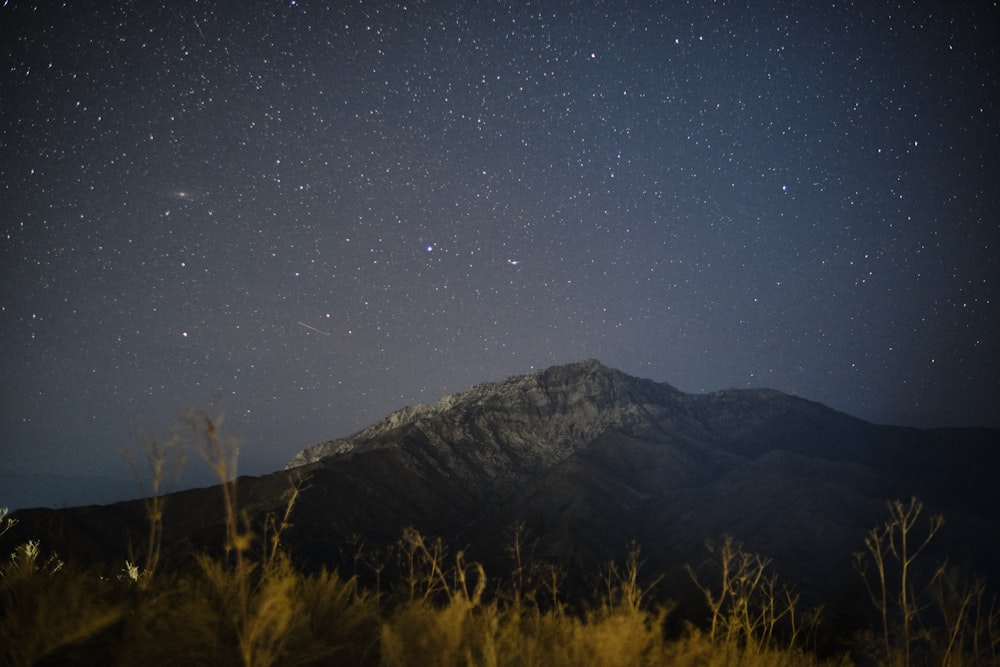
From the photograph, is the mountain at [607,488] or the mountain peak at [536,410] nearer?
the mountain at [607,488]

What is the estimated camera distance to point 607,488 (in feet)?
325

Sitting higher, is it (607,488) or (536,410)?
(536,410)

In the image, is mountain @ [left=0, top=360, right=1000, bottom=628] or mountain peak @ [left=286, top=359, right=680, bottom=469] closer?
mountain @ [left=0, top=360, right=1000, bottom=628]

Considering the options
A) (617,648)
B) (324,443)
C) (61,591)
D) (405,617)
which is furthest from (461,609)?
(324,443)

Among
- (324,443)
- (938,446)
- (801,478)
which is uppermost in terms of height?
(324,443)

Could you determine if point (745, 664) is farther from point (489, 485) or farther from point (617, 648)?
point (489, 485)

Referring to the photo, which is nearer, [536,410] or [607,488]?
[607,488]

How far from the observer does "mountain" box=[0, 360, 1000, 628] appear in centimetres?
6500

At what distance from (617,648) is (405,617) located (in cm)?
390

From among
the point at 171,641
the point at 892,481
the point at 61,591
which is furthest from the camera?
the point at 892,481

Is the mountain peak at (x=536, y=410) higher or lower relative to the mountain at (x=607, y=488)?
higher

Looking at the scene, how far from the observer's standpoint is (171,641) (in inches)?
245

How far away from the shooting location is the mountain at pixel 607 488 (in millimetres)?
65000

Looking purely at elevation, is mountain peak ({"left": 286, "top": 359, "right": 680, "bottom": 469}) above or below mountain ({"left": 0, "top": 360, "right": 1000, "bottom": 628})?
above
